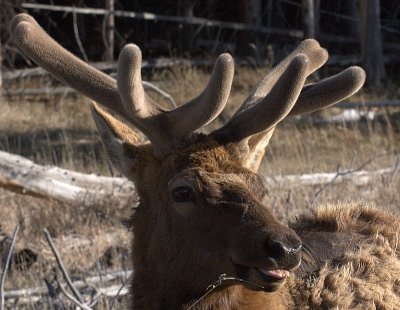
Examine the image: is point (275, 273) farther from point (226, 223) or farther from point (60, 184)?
point (60, 184)

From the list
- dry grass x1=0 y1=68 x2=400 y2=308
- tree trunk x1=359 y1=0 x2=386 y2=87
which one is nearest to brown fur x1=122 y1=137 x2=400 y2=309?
dry grass x1=0 y1=68 x2=400 y2=308

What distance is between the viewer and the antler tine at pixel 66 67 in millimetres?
3975

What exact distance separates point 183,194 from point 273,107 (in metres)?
0.51

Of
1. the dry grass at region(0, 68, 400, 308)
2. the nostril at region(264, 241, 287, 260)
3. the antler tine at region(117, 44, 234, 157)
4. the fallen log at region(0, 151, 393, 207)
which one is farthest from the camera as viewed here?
the fallen log at region(0, 151, 393, 207)

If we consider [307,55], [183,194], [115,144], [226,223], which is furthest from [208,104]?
[307,55]

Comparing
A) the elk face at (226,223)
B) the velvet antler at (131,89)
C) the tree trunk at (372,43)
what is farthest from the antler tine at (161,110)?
the tree trunk at (372,43)

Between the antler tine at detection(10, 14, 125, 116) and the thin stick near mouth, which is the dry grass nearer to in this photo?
the antler tine at detection(10, 14, 125, 116)

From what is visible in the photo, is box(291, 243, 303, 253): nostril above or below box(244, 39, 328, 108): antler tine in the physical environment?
below

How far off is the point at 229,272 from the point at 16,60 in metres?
14.0

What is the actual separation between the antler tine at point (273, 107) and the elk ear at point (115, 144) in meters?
0.48

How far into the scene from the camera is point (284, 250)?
325 cm

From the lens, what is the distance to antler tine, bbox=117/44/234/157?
364 cm

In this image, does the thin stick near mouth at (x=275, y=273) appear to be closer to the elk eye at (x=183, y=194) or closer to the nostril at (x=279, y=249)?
the nostril at (x=279, y=249)

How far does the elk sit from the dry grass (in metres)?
2.12
